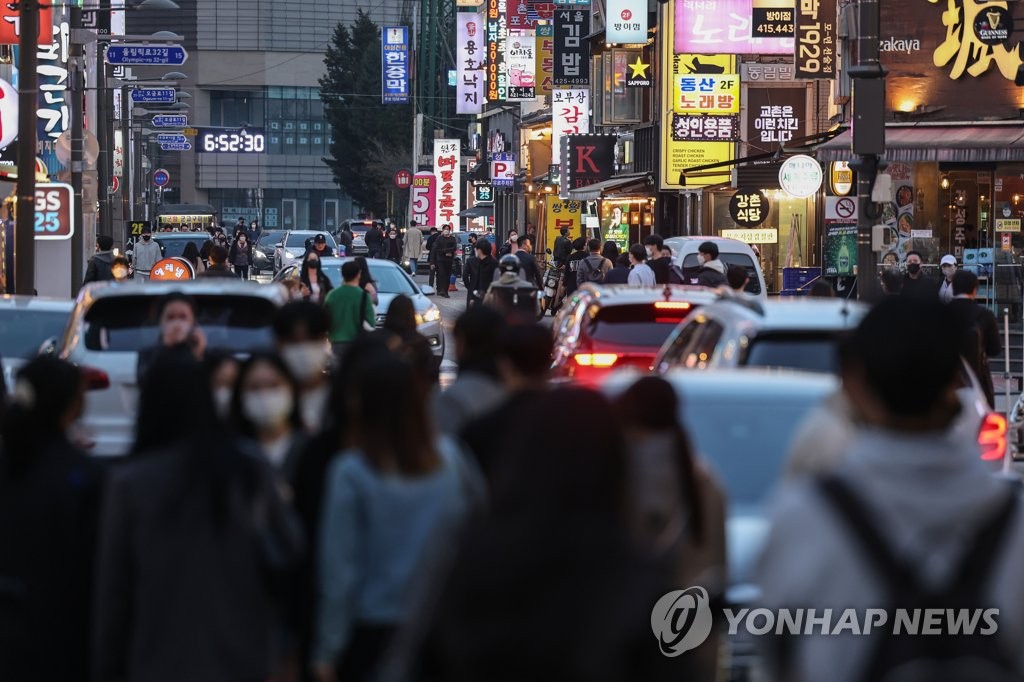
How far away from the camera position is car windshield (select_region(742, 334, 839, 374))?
927 centimetres

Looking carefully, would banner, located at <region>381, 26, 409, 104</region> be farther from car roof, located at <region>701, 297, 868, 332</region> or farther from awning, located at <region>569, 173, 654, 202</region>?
car roof, located at <region>701, 297, 868, 332</region>

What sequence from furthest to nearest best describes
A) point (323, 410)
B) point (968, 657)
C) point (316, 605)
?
1. point (323, 410)
2. point (316, 605)
3. point (968, 657)

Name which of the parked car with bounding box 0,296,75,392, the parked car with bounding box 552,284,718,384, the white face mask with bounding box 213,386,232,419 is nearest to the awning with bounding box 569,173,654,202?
the parked car with bounding box 0,296,75,392

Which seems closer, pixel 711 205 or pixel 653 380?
pixel 653 380

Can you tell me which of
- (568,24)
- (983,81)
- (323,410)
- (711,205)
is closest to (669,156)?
(711,205)

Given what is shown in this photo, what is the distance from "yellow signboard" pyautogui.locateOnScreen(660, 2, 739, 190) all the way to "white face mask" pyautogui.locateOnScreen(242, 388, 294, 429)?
99.1 ft

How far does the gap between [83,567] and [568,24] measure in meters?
49.4

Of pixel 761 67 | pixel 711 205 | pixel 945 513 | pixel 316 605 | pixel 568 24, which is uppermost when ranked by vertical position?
pixel 568 24

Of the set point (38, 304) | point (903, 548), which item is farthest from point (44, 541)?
point (38, 304)

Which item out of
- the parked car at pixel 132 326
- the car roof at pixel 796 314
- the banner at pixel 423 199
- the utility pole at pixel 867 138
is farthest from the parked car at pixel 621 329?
the banner at pixel 423 199

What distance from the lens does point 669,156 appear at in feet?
130

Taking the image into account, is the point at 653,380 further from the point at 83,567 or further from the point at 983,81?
the point at 983,81

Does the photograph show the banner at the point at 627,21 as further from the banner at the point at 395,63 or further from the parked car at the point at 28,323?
the banner at the point at 395,63

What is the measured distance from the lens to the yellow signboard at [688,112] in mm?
36125
